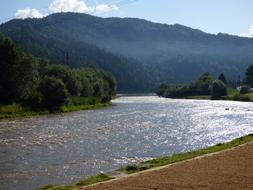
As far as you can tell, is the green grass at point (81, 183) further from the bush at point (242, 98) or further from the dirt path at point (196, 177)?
the bush at point (242, 98)

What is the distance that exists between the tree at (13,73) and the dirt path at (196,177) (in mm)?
78039

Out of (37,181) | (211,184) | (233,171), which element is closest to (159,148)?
(37,181)

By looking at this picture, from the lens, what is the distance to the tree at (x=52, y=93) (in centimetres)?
10256

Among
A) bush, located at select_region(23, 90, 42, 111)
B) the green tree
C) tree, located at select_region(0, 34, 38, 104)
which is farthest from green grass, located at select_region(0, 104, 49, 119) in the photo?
the green tree

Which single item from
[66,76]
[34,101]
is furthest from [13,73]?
[66,76]

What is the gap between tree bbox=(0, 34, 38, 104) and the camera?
99812mm

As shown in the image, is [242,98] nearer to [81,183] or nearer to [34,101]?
[34,101]

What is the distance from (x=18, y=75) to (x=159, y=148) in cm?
6479

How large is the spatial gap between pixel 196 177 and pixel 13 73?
8459 centimetres

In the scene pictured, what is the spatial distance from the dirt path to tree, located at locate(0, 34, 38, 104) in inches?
3072

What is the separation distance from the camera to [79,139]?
170ft

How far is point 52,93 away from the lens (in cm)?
10288

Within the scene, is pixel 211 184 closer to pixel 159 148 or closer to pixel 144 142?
pixel 159 148

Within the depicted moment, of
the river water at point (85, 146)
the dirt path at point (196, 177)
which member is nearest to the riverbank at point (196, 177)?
the dirt path at point (196, 177)
